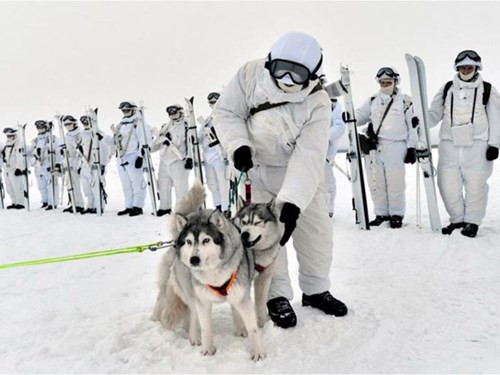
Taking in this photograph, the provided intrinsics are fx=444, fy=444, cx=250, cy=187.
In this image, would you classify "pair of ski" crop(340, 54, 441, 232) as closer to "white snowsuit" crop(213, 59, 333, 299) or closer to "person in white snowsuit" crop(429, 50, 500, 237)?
"person in white snowsuit" crop(429, 50, 500, 237)

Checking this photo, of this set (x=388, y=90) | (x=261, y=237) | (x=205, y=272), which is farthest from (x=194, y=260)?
(x=388, y=90)

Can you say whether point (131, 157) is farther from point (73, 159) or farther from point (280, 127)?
point (280, 127)

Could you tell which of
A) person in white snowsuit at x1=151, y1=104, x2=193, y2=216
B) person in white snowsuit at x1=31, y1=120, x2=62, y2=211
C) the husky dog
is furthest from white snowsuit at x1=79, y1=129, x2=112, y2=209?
the husky dog

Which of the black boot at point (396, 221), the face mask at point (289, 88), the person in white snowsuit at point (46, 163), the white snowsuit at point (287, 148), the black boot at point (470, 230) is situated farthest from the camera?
the person in white snowsuit at point (46, 163)

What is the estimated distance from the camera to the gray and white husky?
8.25 ft

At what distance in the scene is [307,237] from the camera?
351 centimetres

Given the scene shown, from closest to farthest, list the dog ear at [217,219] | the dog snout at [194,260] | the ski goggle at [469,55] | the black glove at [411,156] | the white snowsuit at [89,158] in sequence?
the dog snout at [194,260]
the dog ear at [217,219]
the ski goggle at [469,55]
the black glove at [411,156]
the white snowsuit at [89,158]

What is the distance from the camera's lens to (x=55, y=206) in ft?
41.9

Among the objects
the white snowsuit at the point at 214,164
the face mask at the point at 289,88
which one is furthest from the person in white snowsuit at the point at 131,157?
the face mask at the point at 289,88

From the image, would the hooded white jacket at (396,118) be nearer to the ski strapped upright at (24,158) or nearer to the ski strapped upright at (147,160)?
the ski strapped upright at (147,160)

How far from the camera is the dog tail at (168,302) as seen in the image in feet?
9.91

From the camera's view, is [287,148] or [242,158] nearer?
[242,158]

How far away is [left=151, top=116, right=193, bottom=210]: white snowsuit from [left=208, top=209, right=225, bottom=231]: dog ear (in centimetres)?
774

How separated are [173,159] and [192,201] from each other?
745 cm
